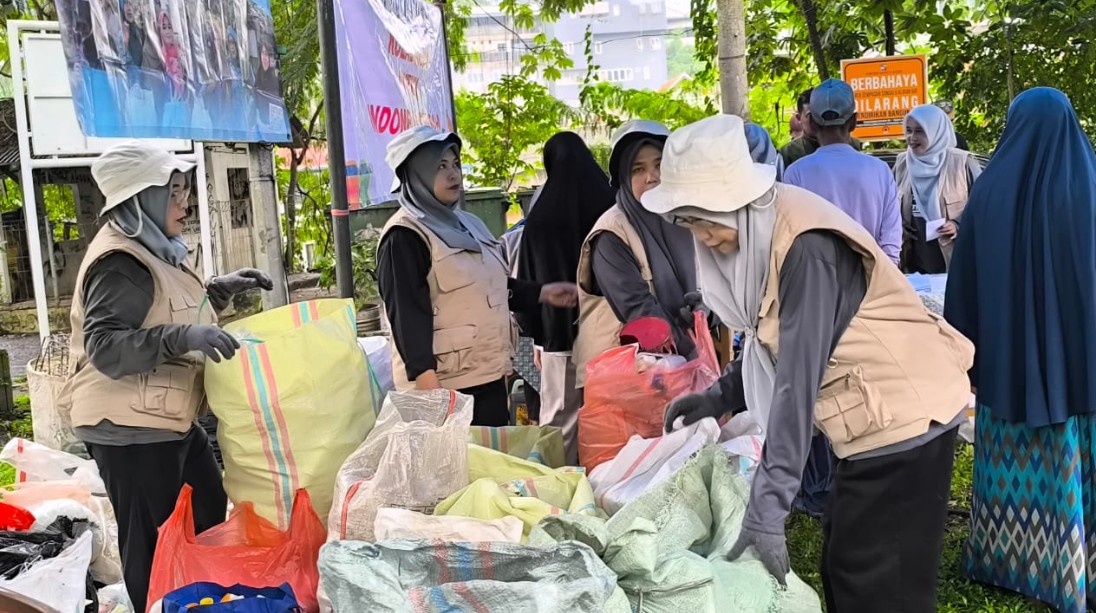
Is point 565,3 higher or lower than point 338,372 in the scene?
higher

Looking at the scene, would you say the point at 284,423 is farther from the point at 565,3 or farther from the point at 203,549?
the point at 565,3

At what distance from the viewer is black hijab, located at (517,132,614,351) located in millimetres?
4051

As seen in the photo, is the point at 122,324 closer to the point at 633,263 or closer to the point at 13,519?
the point at 13,519

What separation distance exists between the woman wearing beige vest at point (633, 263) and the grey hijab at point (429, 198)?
0.42 metres

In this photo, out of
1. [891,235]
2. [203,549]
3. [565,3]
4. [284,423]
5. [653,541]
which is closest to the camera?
[653,541]

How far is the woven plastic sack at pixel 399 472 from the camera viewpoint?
231 centimetres

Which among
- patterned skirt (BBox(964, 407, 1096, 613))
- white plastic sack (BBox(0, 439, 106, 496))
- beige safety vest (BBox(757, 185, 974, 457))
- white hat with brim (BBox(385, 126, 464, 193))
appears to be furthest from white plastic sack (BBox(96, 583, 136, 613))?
patterned skirt (BBox(964, 407, 1096, 613))

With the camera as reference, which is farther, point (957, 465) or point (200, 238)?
point (200, 238)

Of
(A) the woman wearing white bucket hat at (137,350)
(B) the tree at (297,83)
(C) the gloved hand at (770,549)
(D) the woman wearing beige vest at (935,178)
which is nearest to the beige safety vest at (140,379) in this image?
(A) the woman wearing white bucket hat at (137,350)

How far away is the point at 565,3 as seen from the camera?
707 cm

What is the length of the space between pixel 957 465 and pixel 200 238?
4.76 m

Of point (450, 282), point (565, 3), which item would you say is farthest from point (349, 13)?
point (565, 3)

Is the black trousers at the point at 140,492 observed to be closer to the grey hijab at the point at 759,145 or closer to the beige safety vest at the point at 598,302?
the beige safety vest at the point at 598,302

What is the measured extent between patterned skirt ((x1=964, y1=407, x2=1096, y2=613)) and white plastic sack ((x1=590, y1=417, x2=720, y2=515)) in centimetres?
107
